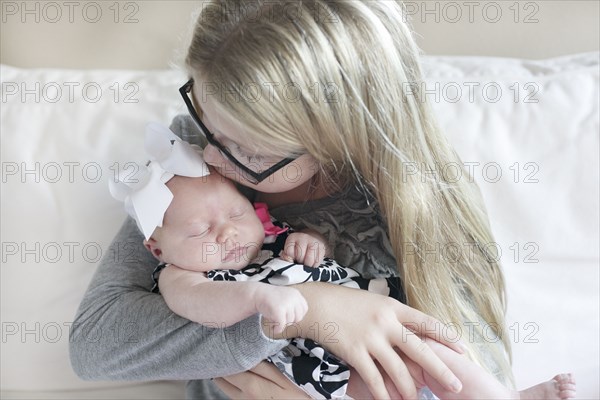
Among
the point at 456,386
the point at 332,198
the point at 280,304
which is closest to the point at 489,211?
the point at 332,198

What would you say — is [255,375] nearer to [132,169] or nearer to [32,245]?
[132,169]

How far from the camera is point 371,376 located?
903 millimetres

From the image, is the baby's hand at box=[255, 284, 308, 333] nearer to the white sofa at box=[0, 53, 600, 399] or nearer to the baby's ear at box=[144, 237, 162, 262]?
the baby's ear at box=[144, 237, 162, 262]

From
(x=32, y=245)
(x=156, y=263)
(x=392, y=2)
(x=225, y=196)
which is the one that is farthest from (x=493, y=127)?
(x=32, y=245)

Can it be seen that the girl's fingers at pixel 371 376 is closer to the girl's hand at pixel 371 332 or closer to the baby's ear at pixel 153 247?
the girl's hand at pixel 371 332

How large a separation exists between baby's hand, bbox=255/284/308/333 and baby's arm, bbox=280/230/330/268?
133mm

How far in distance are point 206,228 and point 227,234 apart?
0.11 ft

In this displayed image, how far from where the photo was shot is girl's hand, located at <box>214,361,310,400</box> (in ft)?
3.10

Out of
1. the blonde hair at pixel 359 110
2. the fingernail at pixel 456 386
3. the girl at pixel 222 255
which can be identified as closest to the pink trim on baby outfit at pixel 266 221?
the girl at pixel 222 255

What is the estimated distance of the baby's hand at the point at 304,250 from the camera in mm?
963

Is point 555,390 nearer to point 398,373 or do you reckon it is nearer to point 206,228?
point 398,373

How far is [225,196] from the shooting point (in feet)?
3.22

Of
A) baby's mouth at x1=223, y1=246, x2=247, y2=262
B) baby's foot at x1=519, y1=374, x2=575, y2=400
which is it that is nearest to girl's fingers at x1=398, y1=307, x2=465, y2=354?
baby's foot at x1=519, y1=374, x2=575, y2=400

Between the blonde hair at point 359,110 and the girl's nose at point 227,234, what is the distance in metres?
0.14
